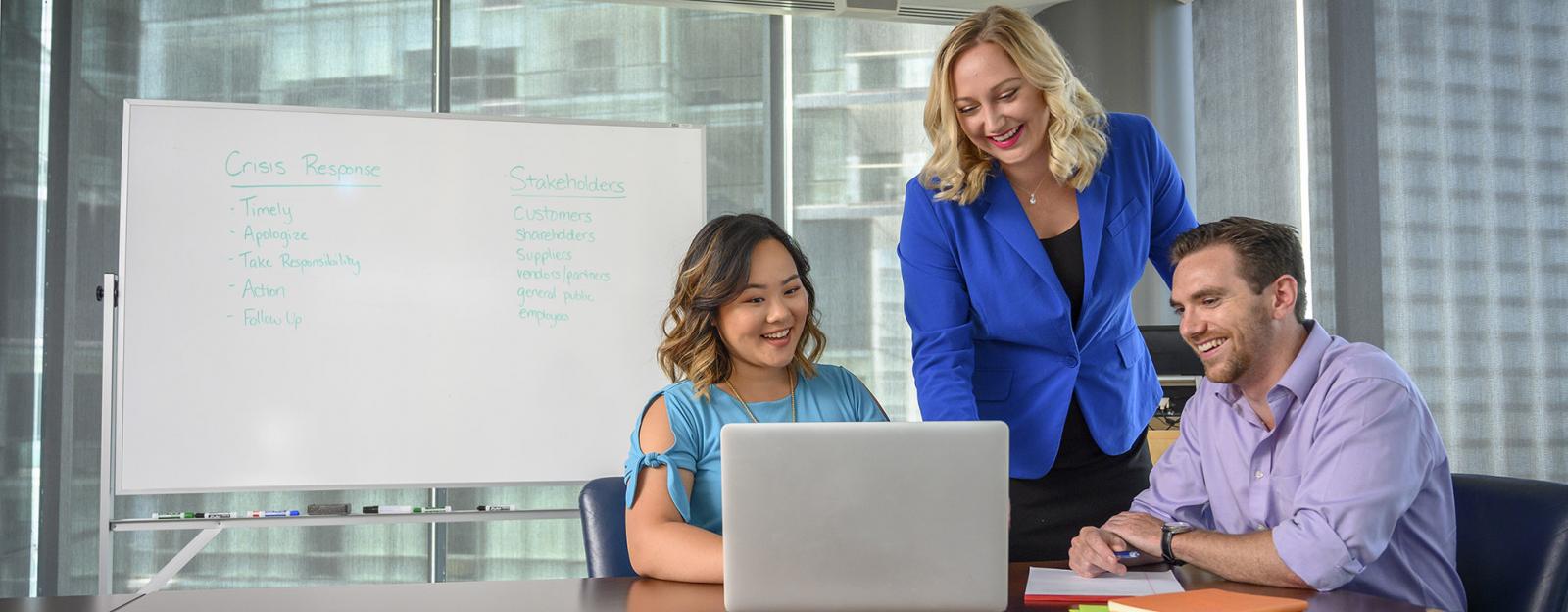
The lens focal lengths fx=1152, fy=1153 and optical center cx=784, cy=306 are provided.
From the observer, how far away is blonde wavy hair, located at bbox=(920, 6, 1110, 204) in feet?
5.70

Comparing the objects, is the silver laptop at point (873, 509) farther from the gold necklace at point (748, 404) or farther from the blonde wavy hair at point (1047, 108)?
the blonde wavy hair at point (1047, 108)

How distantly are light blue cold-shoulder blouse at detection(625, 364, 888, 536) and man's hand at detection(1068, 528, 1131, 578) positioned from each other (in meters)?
0.47

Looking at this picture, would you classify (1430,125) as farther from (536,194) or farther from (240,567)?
(240,567)

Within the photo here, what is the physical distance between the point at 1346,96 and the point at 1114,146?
6.84ft

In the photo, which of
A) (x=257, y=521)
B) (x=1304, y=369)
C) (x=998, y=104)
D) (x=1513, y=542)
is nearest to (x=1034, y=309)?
(x=998, y=104)

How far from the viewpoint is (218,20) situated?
3984 mm

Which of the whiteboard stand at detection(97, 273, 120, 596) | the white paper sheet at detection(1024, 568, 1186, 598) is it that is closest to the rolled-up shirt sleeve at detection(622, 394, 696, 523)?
the white paper sheet at detection(1024, 568, 1186, 598)

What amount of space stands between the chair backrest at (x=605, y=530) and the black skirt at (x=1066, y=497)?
618mm

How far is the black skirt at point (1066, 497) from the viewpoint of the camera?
1848mm

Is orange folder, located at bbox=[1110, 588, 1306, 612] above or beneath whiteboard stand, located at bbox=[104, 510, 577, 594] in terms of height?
above

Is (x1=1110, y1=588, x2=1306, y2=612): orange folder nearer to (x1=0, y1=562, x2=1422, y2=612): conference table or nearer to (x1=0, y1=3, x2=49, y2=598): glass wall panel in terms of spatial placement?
(x1=0, y1=562, x2=1422, y2=612): conference table

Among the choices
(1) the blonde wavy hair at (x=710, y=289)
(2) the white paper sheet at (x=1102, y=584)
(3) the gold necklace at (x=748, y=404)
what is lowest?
(2) the white paper sheet at (x=1102, y=584)

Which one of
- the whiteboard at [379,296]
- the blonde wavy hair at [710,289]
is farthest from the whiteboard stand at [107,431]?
the blonde wavy hair at [710,289]

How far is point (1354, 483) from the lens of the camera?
Answer: 4.53 feet
